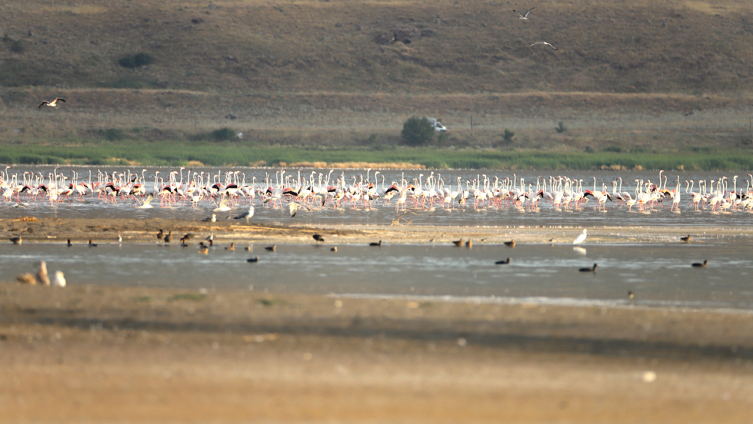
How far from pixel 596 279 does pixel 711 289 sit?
5.70 feet

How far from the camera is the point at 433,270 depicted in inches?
652

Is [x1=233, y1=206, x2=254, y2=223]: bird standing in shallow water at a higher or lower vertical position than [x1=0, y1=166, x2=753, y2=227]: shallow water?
higher

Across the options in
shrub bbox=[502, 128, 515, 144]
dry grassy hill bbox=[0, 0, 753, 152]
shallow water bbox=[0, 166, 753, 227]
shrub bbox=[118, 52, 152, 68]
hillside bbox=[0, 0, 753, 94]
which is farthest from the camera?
shrub bbox=[118, 52, 152, 68]

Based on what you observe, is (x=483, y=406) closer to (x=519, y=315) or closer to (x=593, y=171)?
(x=519, y=315)

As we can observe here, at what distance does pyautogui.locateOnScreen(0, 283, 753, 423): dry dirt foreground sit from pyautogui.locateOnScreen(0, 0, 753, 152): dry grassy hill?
67.1 m

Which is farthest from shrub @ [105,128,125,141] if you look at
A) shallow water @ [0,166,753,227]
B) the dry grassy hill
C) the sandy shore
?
the sandy shore

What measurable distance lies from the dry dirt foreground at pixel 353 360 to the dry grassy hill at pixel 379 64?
220 ft

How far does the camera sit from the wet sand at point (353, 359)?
8.08 m

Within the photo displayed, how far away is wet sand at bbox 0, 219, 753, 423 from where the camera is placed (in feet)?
26.5

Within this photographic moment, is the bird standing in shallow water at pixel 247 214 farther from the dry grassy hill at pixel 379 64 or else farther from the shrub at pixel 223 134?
the dry grassy hill at pixel 379 64

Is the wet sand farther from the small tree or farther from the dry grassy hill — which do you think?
the dry grassy hill

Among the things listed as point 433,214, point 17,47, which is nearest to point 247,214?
point 433,214

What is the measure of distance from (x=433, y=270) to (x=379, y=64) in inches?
3483

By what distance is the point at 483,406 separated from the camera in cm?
818
